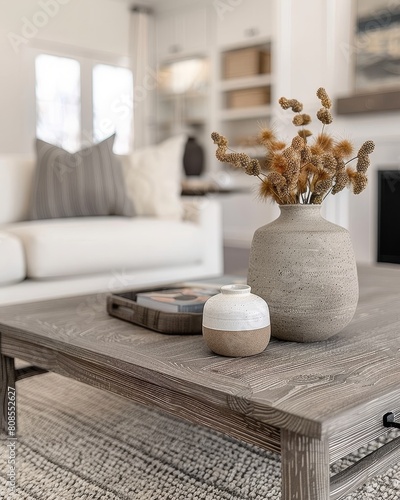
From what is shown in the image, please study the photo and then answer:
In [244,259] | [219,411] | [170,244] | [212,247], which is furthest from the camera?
[244,259]

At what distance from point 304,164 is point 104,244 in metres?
1.66

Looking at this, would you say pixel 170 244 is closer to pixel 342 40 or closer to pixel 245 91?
pixel 342 40

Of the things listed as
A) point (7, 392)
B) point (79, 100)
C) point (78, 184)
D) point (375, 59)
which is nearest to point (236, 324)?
point (7, 392)

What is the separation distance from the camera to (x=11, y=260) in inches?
97.0

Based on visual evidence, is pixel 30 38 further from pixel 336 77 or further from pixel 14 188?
pixel 14 188

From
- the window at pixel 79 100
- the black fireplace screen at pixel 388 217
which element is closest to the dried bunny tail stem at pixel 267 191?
the black fireplace screen at pixel 388 217

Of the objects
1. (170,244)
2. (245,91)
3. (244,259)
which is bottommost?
(244,259)

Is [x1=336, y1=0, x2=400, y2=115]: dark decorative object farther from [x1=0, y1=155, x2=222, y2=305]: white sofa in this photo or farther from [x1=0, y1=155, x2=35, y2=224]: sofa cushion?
[x1=0, y1=155, x2=35, y2=224]: sofa cushion

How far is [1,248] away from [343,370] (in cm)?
176

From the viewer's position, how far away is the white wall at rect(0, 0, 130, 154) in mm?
6324

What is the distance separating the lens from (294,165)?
117 centimetres

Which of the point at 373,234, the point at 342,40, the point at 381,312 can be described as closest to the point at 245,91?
the point at 342,40

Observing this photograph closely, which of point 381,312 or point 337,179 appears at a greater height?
point 337,179

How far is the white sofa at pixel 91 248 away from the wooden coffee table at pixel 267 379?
1043mm
